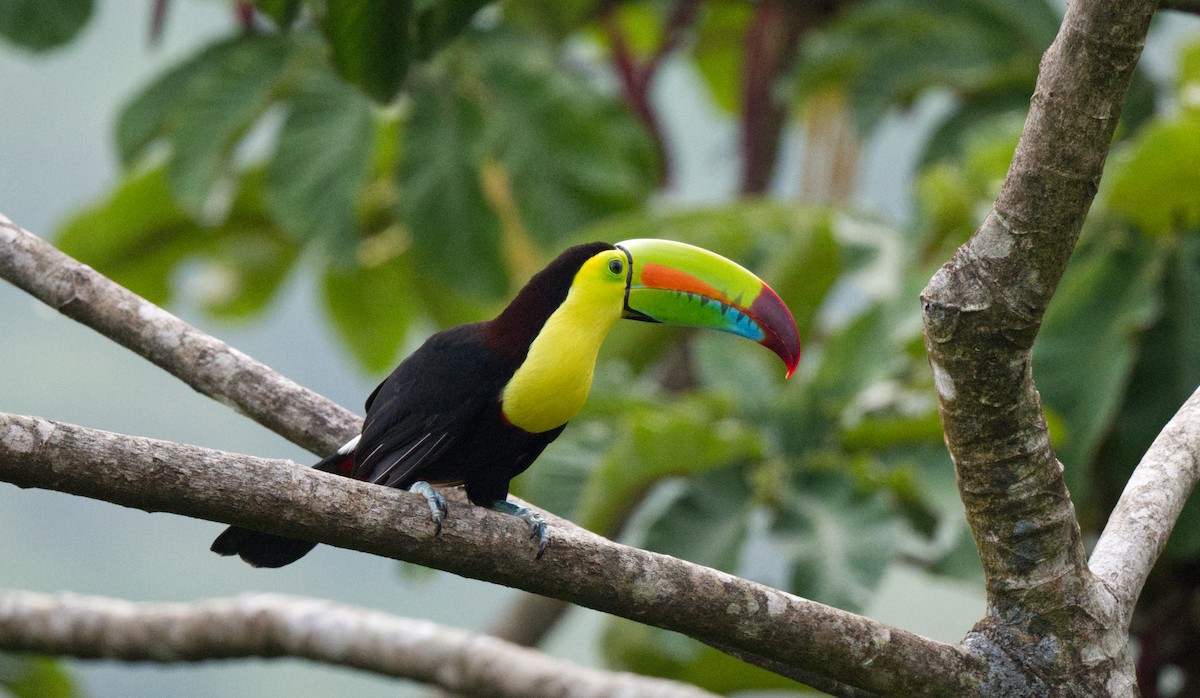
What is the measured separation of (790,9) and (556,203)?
6.90ft

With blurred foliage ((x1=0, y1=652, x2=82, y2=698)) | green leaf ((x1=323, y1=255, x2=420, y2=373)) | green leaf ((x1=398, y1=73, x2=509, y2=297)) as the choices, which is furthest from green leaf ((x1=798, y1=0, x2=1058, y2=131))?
blurred foliage ((x1=0, y1=652, x2=82, y2=698))

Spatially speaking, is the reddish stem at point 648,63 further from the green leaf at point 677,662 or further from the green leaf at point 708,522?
the green leaf at point 677,662

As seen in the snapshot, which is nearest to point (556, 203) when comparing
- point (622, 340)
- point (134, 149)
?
point (622, 340)

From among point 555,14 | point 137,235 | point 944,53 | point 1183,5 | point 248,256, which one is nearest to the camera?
point 1183,5

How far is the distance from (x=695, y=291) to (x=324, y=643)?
5.03ft

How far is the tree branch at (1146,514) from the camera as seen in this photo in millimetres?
2008

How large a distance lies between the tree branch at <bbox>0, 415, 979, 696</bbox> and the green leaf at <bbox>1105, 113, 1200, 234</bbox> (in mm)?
2413

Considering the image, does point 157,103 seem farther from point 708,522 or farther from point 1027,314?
point 1027,314

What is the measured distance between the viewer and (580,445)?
4.21 m

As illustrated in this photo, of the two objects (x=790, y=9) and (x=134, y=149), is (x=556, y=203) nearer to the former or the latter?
(x=134, y=149)

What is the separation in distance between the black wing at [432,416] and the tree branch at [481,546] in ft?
1.08

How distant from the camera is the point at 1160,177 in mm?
3896

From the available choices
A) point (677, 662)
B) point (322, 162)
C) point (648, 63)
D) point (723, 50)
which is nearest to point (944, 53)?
point (648, 63)

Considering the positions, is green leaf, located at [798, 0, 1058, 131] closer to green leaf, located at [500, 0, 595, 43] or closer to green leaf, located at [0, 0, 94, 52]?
green leaf, located at [500, 0, 595, 43]
